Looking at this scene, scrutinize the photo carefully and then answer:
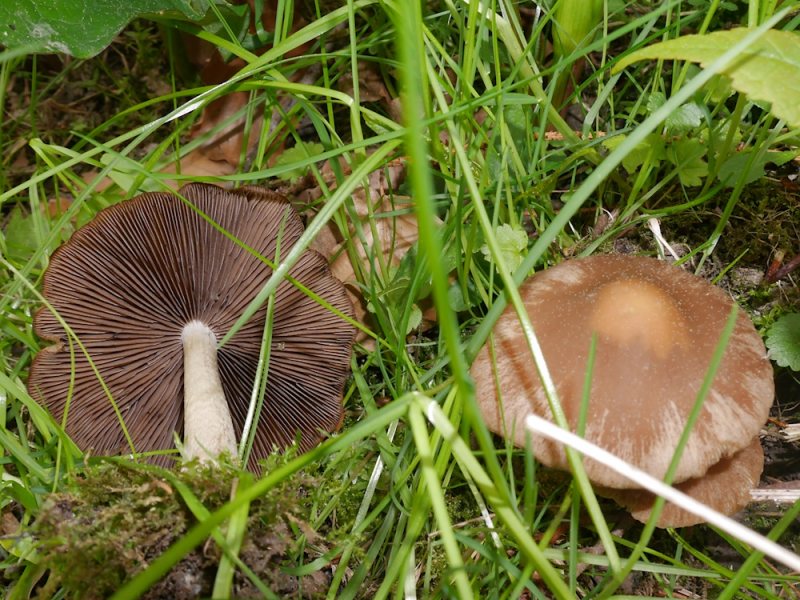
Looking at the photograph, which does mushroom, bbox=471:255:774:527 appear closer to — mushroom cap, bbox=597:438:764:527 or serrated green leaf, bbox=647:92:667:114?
mushroom cap, bbox=597:438:764:527

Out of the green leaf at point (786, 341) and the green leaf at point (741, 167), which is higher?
the green leaf at point (741, 167)

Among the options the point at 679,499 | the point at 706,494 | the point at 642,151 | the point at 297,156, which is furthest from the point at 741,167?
the point at 297,156

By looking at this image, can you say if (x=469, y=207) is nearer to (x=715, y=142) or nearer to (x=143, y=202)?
(x=715, y=142)

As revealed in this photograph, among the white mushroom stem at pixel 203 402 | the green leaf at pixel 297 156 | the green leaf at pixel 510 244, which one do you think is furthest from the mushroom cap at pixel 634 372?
the green leaf at pixel 297 156

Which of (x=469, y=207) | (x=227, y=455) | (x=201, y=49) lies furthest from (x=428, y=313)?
(x=201, y=49)

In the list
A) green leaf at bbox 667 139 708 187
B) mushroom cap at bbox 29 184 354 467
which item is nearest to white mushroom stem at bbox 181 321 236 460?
mushroom cap at bbox 29 184 354 467

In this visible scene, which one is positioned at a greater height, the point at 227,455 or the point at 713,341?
the point at 713,341

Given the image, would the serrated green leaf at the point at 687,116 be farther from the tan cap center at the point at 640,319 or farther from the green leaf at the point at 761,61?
the tan cap center at the point at 640,319
